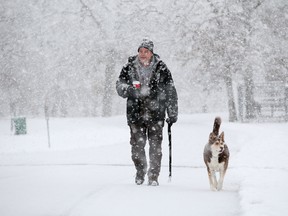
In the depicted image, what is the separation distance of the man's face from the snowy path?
6.12 ft

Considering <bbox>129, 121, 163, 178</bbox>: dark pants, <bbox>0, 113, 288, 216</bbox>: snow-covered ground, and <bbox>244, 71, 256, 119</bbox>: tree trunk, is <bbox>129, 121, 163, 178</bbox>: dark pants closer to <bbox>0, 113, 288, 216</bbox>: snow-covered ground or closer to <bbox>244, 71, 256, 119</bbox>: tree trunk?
<bbox>0, 113, 288, 216</bbox>: snow-covered ground

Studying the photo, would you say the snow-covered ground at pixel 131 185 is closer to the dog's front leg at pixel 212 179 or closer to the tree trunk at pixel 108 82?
the dog's front leg at pixel 212 179

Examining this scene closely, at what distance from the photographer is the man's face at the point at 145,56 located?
23.3 ft

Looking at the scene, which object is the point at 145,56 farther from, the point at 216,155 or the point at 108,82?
the point at 108,82

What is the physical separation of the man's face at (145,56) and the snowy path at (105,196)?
1864mm

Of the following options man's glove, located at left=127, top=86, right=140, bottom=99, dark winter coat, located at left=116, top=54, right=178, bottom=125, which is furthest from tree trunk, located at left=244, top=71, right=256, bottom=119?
man's glove, located at left=127, top=86, right=140, bottom=99

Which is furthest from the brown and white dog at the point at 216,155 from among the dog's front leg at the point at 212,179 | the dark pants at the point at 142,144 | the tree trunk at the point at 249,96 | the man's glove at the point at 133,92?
the tree trunk at the point at 249,96

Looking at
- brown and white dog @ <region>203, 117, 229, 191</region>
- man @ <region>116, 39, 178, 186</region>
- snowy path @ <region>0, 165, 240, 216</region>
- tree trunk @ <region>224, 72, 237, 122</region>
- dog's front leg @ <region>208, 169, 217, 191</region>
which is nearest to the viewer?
snowy path @ <region>0, 165, 240, 216</region>

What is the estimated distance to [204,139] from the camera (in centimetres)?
1548

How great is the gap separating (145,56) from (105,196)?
225 cm

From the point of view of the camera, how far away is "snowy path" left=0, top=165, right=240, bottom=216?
5305 millimetres

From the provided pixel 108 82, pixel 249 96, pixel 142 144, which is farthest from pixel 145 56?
pixel 108 82

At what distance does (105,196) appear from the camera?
604 cm

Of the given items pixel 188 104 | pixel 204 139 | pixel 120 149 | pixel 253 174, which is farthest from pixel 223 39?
pixel 188 104
